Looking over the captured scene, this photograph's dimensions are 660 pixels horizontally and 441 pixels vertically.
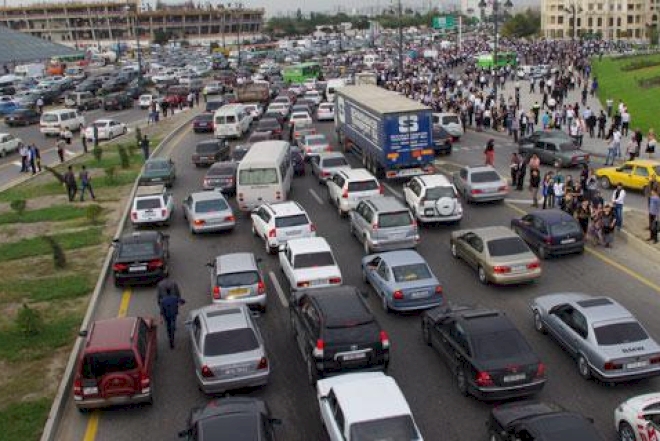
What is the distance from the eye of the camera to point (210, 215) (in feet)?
87.6

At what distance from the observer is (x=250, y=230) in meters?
27.9

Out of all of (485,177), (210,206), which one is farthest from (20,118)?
(485,177)

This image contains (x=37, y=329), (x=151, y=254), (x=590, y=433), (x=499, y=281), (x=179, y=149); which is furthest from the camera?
(x=179, y=149)

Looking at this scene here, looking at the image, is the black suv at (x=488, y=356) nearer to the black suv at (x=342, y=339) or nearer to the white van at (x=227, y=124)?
the black suv at (x=342, y=339)

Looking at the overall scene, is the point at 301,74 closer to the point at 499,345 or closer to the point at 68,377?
the point at 68,377

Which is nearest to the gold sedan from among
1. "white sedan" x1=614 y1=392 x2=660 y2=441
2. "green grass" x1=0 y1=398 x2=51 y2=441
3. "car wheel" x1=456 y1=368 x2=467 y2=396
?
"car wheel" x1=456 y1=368 x2=467 y2=396

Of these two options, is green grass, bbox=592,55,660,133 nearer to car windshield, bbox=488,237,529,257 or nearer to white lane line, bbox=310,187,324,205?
white lane line, bbox=310,187,324,205

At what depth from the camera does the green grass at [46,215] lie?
30609 millimetres

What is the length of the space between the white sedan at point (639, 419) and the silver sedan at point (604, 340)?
1.78 metres

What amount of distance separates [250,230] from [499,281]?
34.6 ft

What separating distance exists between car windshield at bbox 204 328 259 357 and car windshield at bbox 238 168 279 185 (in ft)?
45.5

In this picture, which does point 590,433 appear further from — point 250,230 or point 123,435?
point 250,230

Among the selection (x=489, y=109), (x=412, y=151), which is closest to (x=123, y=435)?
(x=412, y=151)

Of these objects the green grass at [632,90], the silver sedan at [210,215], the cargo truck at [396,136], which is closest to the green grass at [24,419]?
the silver sedan at [210,215]
